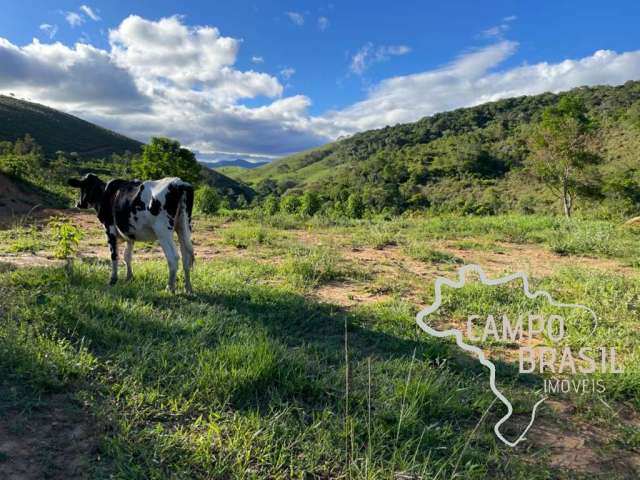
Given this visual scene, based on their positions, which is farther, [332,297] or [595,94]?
[595,94]

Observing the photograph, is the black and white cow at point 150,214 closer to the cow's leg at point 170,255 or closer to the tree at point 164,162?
the cow's leg at point 170,255

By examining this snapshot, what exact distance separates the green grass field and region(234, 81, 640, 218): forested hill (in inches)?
945

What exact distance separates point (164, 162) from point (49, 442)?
34002 millimetres

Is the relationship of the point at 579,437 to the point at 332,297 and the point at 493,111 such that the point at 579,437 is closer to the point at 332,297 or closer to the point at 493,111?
the point at 332,297

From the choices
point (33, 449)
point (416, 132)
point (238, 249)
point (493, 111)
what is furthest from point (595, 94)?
point (33, 449)

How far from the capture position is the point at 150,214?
5.02 m

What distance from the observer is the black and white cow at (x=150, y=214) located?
16.4ft

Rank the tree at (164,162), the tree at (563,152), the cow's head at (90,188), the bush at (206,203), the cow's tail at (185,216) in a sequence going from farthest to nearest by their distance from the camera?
the tree at (164,162) → the tree at (563,152) → the bush at (206,203) → the cow's head at (90,188) → the cow's tail at (185,216)

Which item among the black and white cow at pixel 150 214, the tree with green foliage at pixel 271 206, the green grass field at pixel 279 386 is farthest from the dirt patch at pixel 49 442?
the tree with green foliage at pixel 271 206

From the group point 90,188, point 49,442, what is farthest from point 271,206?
point 49,442

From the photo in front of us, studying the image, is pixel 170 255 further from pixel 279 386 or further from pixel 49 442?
pixel 49 442

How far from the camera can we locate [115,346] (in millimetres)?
3385

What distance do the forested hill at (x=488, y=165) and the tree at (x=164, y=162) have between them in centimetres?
2078

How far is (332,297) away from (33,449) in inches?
149
